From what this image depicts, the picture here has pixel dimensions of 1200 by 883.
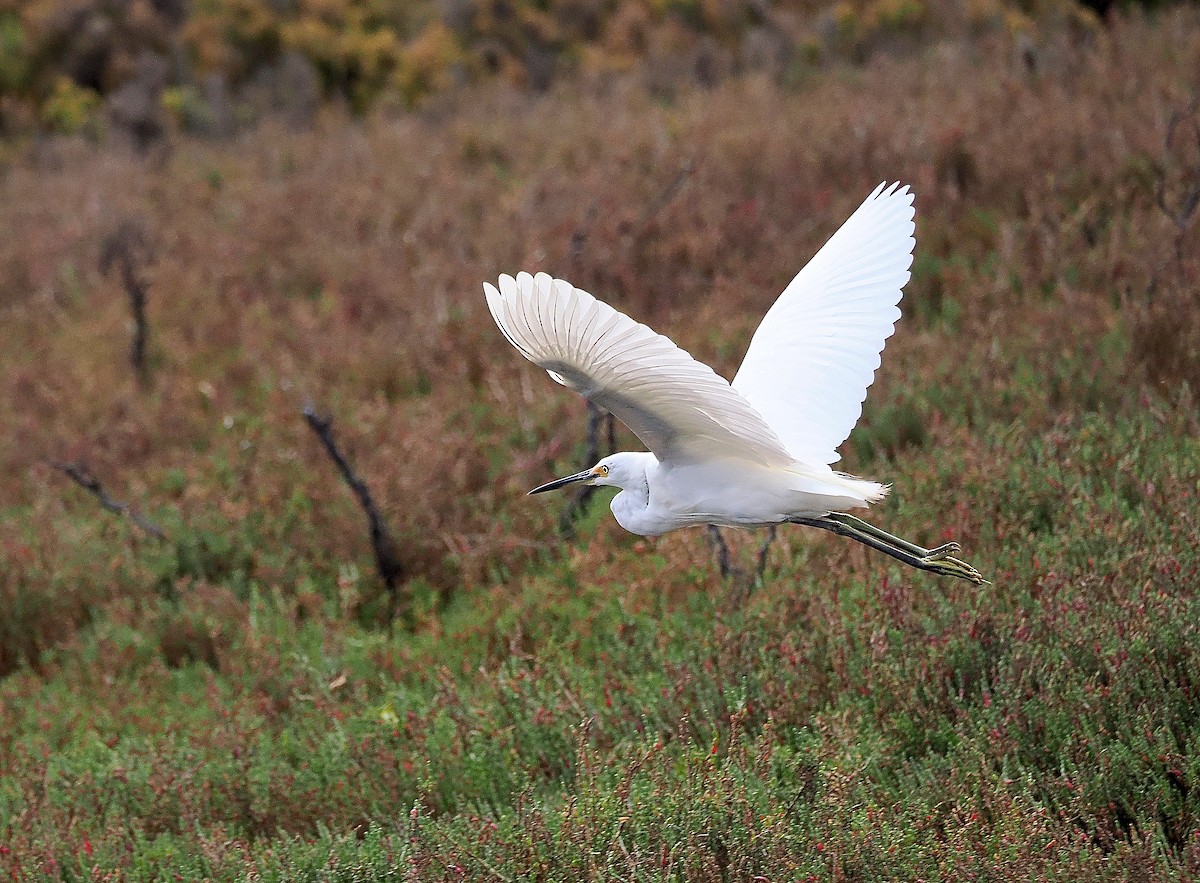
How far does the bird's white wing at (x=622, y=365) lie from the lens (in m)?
2.64

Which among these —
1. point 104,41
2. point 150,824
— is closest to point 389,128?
point 104,41

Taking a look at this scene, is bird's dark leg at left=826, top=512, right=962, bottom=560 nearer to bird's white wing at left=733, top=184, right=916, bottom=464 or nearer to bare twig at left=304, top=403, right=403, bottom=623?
bird's white wing at left=733, top=184, right=916, bottom=464

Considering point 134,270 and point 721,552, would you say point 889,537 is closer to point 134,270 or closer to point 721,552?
point 721,552

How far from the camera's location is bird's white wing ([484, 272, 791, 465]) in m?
2.64

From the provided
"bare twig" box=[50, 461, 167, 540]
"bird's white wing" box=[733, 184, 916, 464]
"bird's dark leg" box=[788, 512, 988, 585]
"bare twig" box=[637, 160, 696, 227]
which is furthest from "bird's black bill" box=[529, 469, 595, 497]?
"bare twig" box=[637, 160, 696, 227]

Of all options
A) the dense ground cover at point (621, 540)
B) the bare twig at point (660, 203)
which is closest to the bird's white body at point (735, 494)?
the dense ground cover at point (621, 540)

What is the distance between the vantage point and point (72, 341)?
8422 mm

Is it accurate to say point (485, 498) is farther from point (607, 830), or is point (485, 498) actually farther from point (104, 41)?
point (104, 41)

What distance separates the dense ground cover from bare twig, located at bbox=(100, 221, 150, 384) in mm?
122

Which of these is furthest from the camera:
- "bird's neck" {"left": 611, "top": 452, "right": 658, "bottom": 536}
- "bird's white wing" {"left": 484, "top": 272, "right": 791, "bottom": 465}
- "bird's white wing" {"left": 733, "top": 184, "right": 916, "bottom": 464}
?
"bird's white wing" {"left": 733, "top": 184, "right": 916, "bottom": 464}

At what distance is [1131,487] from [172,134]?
11143 mm

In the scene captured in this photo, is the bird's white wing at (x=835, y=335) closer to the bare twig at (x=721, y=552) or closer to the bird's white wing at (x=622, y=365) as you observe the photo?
the bird's white wing at (x=622, y=365)

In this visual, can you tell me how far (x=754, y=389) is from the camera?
3811mm

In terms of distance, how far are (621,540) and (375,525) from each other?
1041 millimetres
